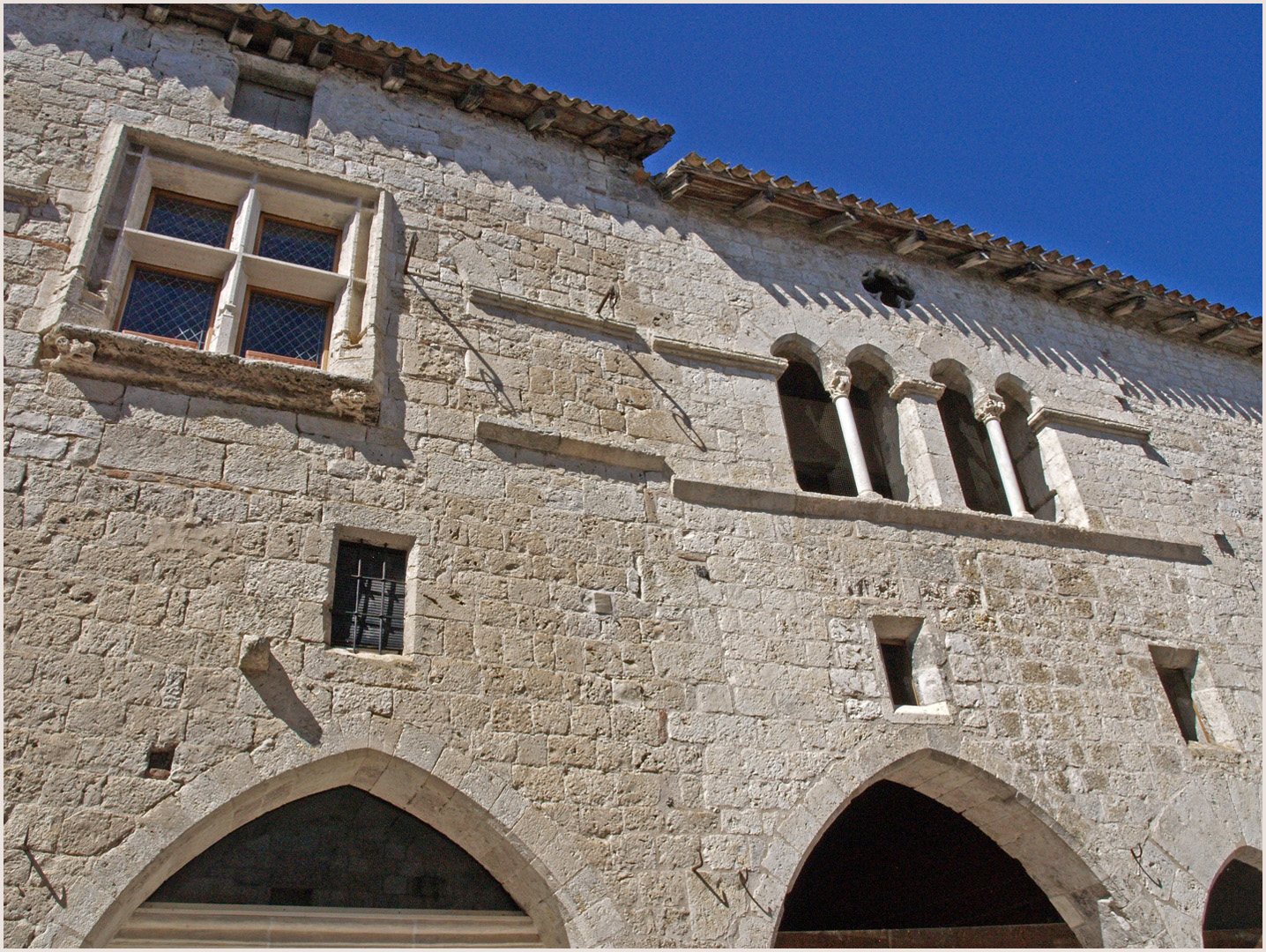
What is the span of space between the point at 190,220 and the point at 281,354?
1121 mm

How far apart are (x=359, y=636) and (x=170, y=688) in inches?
35.5

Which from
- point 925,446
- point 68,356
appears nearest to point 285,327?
point 68,356

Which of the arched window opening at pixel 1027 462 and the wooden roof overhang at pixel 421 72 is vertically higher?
the wooden roof overhang at pixel 421 72

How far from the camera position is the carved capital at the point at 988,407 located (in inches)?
301

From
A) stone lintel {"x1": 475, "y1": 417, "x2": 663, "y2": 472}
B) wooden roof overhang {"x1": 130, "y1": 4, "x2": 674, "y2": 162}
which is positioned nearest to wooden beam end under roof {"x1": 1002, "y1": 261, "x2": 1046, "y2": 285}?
wooden roof overhang {"x1": 130, "y1": 4, "x2": 674, "y2": 162}

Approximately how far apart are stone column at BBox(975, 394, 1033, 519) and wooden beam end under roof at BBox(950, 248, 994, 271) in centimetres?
130

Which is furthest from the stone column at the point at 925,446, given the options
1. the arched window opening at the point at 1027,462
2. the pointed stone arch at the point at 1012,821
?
the pointed stone arch at the point at 1012,821

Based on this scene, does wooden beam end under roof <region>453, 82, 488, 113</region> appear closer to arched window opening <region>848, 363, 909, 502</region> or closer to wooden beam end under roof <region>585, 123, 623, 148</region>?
wooden beam end under roof <region>585, 123, 623, 148</region>

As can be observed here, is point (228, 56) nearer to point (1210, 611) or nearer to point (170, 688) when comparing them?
point (170, 688)

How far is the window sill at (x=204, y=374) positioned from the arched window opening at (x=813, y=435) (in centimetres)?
421

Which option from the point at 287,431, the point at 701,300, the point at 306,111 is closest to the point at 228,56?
the point at 306,111

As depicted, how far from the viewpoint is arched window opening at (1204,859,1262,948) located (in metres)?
6.58

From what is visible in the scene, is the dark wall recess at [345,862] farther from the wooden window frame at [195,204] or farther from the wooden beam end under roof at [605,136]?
the wooden beam end under roof at [605,136]

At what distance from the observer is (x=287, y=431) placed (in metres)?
5.20
